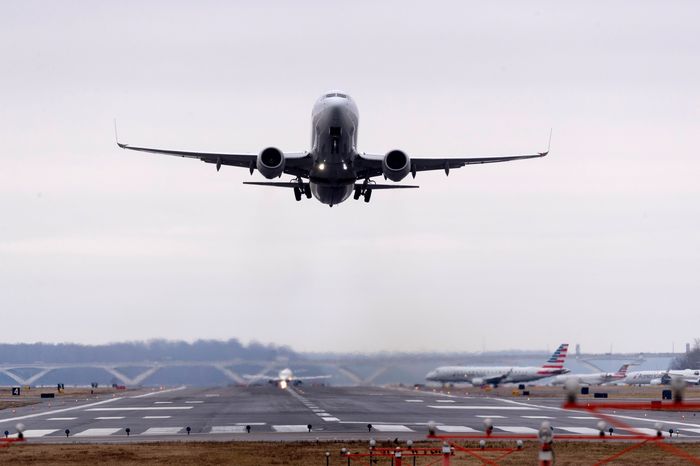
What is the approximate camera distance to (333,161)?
165 feet

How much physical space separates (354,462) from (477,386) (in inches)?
4816

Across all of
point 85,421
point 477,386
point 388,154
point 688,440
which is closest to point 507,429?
point 688,440

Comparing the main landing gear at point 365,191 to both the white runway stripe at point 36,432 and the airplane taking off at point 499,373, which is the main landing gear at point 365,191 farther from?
the airplane taking off at point 499,373

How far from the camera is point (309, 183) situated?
55312mm

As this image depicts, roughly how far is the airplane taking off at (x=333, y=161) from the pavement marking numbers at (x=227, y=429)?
12700 mm

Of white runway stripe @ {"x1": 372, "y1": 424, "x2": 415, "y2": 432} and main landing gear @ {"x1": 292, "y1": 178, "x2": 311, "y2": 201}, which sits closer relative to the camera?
white runway stripe @ {"x1": 372, "y1": 424, "x2": 415, "y2": 432}

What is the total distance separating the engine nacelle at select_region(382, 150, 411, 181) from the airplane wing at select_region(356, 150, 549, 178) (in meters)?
1.92

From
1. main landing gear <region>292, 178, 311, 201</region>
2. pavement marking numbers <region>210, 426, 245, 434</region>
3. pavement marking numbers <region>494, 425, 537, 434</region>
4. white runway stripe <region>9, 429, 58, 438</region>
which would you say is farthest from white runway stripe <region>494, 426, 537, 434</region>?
white runway stripe <region>9, 429, 58, 438</region>

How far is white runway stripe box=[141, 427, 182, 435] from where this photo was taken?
45.1 metres

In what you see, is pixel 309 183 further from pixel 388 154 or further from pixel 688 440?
pixel 688 440

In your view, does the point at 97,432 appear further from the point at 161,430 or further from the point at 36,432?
the point at 36,432

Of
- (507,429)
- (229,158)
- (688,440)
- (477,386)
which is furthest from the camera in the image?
(477,386)

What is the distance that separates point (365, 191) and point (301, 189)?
3.73 meters

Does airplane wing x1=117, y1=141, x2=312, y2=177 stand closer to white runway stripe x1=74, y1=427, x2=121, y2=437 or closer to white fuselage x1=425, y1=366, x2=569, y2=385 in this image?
white runway stripe x1=74, y1=427, x2=121, y2=437
